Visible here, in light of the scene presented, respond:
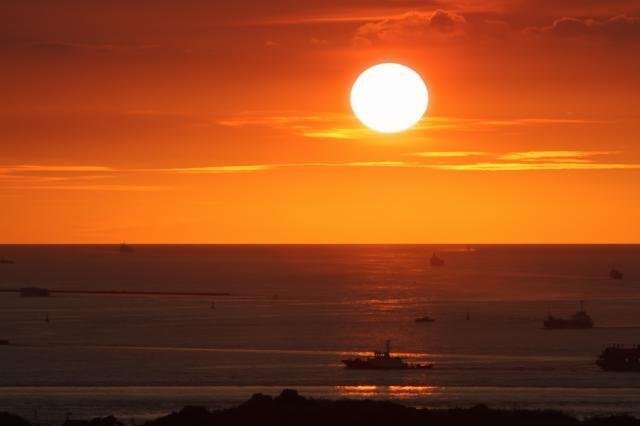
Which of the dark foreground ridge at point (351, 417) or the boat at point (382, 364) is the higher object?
the boat at point (382, 364)

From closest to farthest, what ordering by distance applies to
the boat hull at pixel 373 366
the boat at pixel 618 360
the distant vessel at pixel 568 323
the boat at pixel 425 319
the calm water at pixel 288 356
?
1. the calm water at pixel 288 356
2. the boat at pixel 618 360
3. the boat hull at pixel 373 366
4. the distant vessel at pixel 568 323
5. the boat at pixel 425 319

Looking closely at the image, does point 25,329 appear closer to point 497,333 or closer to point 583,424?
point 497,333

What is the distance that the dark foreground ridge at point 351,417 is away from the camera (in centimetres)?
5775

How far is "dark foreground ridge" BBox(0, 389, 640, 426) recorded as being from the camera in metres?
57.8

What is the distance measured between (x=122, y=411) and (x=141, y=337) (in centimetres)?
5973

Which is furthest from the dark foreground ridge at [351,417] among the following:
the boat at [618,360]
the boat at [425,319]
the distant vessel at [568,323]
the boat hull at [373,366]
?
the boat at [425,319]

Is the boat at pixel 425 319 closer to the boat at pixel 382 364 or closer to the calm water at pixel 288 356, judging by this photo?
the calm water at pixel 288 356

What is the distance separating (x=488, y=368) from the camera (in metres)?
111

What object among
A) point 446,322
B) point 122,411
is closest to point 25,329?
point 446,322

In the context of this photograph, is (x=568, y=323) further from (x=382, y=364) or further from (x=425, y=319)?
(x=382, y=364)

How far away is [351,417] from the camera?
5809 centimetres

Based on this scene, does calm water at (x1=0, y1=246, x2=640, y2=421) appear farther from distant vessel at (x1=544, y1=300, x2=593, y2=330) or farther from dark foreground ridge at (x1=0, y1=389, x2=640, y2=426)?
dark foreground ridge at (x1=0, y1=389, x2=640, y2=426)

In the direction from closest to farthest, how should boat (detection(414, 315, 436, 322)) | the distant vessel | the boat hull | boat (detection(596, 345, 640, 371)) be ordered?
1. boat (detection(596, 345, 640, 371))
2. the boat hull
3. the distant vessel
4. boat (detection(414, 315, 436, 322))

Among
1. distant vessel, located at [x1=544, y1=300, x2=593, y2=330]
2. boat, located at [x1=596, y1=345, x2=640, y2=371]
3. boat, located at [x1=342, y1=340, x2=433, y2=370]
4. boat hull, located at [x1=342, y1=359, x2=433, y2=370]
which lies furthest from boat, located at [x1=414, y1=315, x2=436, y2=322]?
boat, located at [x1=596, y1=345, x2=640, y2=371]
